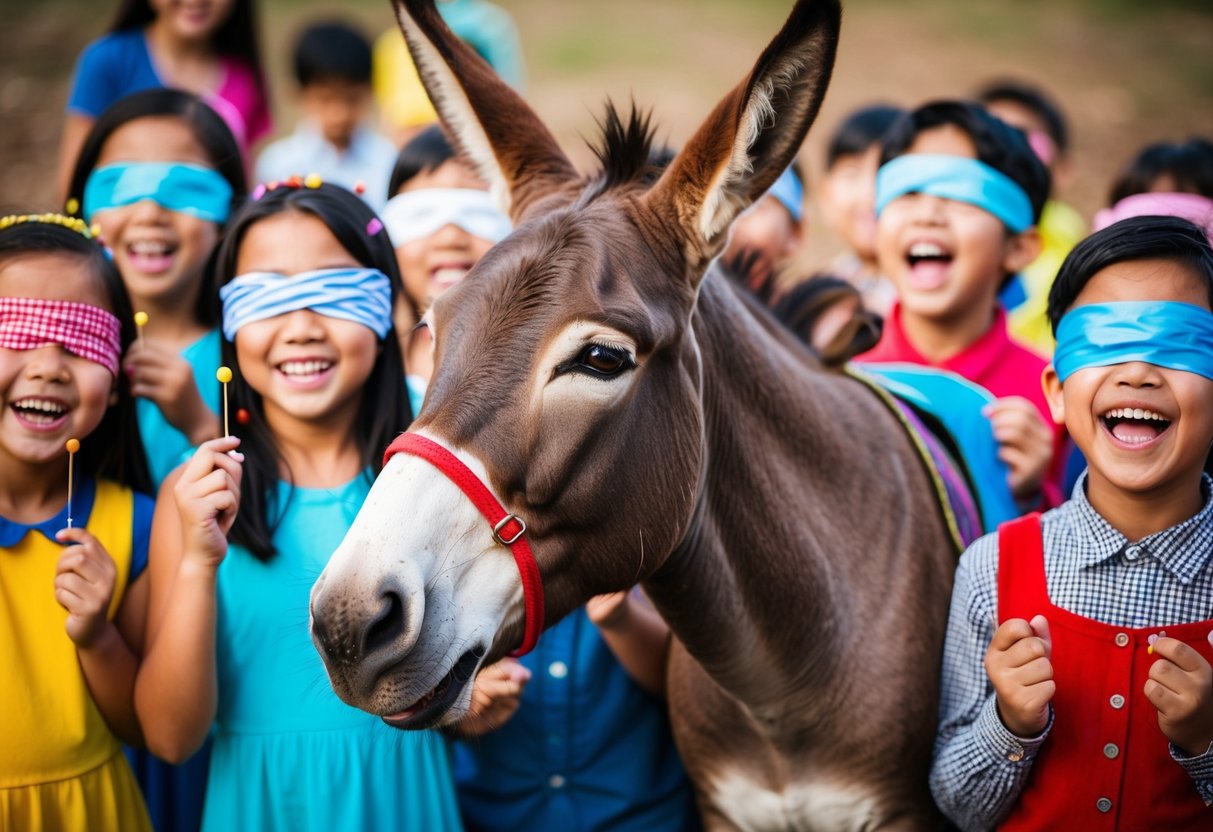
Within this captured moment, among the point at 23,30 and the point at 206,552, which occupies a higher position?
the point at 23,30

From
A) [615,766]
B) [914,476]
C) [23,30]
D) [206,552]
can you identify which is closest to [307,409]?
[206,552]

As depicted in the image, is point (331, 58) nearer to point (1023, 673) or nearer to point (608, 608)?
point (608, 608)

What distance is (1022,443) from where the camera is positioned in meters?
3.56

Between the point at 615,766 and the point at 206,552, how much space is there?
1.62 metres

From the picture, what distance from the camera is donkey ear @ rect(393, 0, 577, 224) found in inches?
117

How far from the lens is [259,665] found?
3096mm

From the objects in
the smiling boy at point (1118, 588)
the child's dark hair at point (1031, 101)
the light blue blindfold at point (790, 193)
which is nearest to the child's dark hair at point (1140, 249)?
the smiling boy at point (1118, 588)

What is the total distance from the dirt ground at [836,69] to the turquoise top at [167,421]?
392 inches

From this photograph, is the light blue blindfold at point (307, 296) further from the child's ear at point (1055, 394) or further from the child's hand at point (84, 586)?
the child's ear at point (1055, 394)

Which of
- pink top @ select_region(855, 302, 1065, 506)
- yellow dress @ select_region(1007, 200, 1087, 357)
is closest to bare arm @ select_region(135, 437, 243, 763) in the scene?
pink top @ select_region(855, 302, 1065, 506)

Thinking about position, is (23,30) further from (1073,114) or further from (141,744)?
(141,744)

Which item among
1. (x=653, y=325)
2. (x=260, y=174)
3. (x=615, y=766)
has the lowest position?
(x=615, y=766)

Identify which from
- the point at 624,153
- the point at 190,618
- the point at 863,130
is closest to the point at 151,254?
the point at 190,618

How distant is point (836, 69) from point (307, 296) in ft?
46.8
